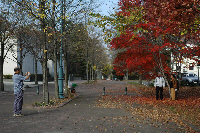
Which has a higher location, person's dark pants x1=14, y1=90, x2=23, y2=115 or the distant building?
the distant building

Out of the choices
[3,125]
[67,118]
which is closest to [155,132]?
[67,118]

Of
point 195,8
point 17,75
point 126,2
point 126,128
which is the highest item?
point 126,2

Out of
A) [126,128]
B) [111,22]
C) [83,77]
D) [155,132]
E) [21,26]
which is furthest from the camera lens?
[83,77]

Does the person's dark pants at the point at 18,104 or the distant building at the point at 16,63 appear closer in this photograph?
the person's dark pants at the point at 18,104

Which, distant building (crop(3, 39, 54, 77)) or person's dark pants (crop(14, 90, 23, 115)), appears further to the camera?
distant building (crop(3, 39, 54, 77))

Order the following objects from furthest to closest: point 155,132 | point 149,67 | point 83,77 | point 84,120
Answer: point 83,77 < point 149,67 < point 84,120 < point 155,132

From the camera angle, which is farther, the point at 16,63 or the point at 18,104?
the point at 16,63

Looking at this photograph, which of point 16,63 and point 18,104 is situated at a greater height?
point 16,63

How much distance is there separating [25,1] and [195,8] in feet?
30.2

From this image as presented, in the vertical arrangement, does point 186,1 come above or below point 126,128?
above

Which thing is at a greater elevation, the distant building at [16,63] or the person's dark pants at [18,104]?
the distant building at [16,63]

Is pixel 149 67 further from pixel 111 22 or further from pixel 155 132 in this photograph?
pixel 155 132

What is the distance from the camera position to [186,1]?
24.9ft

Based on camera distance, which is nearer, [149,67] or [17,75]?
[17,75]
